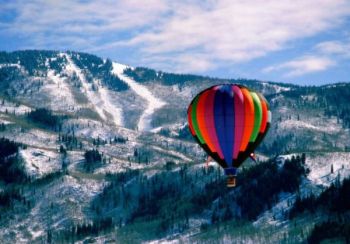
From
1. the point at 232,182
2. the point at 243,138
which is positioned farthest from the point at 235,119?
the point at 232,182

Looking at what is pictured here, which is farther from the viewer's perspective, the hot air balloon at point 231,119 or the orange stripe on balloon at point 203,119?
the orange stripe on balloon at point 203,119

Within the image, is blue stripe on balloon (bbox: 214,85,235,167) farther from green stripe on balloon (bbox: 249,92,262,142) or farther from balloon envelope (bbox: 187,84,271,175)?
green stripe on balloon (bbox: 249,92,262,142)

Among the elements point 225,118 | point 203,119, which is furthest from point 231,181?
point 203,119

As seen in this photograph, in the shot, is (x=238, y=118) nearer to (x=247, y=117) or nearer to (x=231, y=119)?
(x=231, y=119)

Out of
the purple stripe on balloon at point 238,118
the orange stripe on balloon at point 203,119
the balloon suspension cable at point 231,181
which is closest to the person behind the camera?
the balloon suspension cable at point 231,181

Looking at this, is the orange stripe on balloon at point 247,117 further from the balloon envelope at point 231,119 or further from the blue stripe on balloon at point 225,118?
the blue stripe on balloon at point 225,118

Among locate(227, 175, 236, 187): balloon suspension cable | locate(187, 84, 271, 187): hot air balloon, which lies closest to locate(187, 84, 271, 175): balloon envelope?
locate(187, 84, 271, 187): hot air balloon

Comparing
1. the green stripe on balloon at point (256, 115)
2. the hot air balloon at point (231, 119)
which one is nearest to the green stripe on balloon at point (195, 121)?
the hot air balloon at point (231, 119)

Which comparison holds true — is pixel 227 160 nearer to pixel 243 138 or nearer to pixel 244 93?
pixel 243 138
